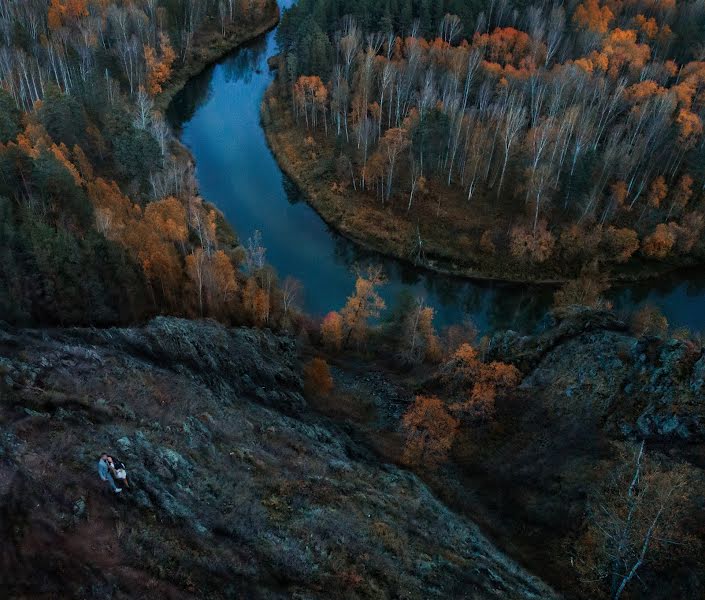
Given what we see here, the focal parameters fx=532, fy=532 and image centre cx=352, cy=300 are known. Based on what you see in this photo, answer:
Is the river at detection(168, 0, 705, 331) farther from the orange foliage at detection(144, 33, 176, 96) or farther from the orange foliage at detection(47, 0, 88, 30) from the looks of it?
the orange foliage at detection(47, 0, 88, 30)

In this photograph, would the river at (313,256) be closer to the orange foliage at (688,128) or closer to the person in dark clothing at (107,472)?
the orange foliage at (688,128)

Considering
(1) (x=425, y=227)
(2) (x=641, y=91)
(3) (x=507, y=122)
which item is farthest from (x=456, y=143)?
(2) (x=641, y=91)

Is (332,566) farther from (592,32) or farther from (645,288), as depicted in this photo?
(592,32)

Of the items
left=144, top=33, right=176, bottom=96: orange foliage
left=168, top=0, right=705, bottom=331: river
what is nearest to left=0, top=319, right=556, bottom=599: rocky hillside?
left=168, top=0, right=705, bottom=331: river

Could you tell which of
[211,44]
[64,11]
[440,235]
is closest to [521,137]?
[440,235]

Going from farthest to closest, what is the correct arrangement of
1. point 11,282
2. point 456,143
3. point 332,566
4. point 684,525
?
point 456,143 < point 11,282 < point 684,525 < point 332,566

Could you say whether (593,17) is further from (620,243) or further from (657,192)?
(620,243)

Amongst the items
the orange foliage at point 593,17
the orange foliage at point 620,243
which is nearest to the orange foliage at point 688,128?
the orange foliage at point 620,243
